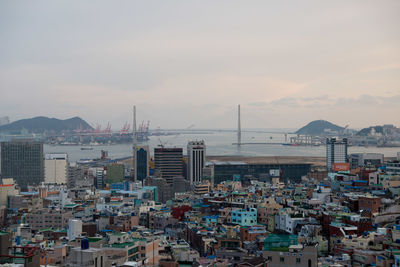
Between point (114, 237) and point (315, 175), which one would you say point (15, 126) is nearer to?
point (315, 175)

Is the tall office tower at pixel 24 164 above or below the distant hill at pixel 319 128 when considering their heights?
below

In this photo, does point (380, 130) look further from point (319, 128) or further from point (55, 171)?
point (55, 171)

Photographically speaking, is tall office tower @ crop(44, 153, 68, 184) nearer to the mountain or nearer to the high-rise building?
the high-rise building

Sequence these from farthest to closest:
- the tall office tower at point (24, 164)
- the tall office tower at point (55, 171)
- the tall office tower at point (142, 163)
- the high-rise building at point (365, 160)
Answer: the tall office tower at point (142, 163) < the tall office tower at point (55, 171) < the tall office tower at point (24, 164) < the high-rise building at point (365, 160)

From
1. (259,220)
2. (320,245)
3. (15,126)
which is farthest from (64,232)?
(15,126)

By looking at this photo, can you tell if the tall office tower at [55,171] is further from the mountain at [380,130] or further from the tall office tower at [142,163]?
the mountain at [380,130]

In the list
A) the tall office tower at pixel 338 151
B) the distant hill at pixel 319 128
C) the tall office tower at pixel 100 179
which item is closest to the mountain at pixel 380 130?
the distant hill at pixel 319 128
